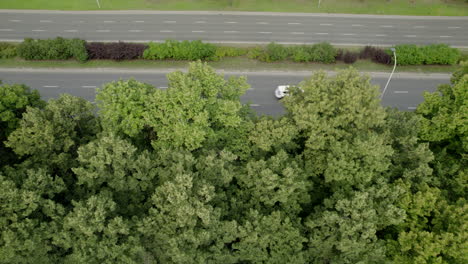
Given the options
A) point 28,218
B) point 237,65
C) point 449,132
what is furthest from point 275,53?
point 28,218

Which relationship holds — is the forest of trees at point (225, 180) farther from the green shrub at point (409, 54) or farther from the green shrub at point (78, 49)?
the green shrub at point (409, 54)

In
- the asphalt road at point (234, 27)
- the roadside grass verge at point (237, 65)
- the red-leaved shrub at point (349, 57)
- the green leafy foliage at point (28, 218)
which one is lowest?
the green leafy foliage at point (28, 218)

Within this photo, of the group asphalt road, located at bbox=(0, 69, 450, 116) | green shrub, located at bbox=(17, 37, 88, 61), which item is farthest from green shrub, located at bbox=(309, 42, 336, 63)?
green shrub, located at bbox=(17, 37, 88, 61)

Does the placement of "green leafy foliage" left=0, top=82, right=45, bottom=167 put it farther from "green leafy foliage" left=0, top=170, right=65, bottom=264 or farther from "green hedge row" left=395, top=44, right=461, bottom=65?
"green hedge row" left=395, top=44, right=461, bottom=65

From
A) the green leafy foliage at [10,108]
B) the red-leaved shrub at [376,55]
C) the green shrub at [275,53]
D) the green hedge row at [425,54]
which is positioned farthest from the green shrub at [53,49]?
the green hedge row at [425,54]

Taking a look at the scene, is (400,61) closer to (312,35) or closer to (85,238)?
(312,35)

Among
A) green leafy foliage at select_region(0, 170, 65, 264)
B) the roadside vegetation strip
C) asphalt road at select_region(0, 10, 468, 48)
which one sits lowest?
green leafy foliage at select_region(0, 170, 65, 264)
